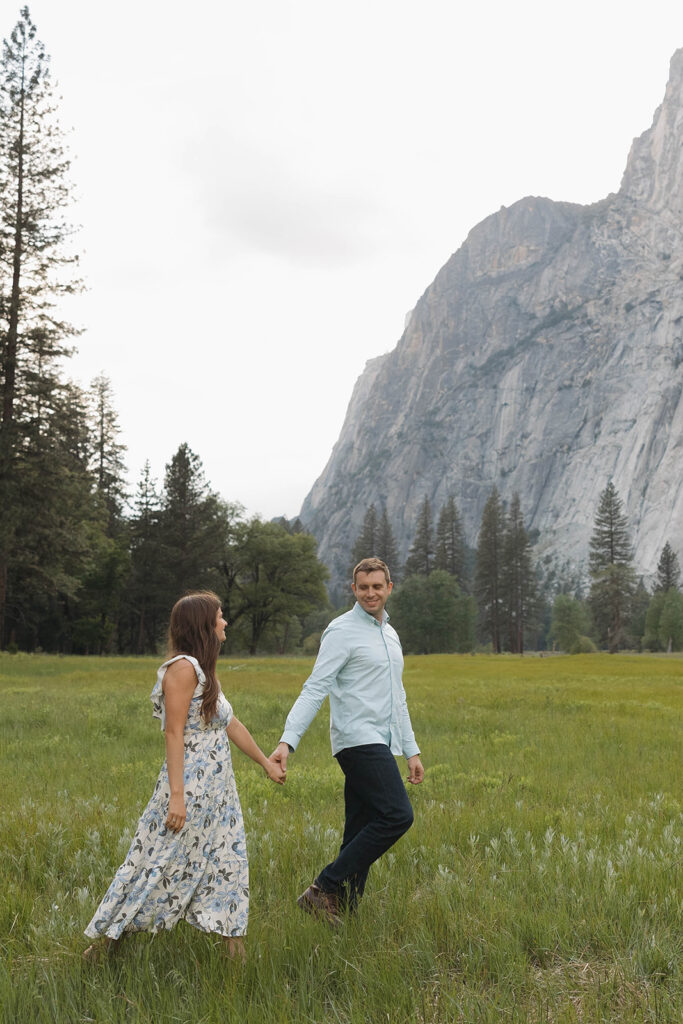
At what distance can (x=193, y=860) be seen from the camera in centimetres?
409

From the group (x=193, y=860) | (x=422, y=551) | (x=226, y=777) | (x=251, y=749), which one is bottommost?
(x=193, y=860)

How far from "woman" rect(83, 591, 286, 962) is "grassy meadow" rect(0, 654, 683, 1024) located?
0.21m

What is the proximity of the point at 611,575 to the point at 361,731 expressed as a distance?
8987cm

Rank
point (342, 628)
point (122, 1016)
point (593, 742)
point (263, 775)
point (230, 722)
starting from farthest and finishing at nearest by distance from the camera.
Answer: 1. point (593, 742)
2. point (263, 775)
3. point (342, 628)
4. point (230, 722)
5. point (122, 1016)

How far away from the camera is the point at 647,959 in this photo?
3814 millimetres

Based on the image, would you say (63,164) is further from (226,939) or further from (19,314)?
(226,939)

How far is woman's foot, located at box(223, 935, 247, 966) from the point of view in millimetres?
3859

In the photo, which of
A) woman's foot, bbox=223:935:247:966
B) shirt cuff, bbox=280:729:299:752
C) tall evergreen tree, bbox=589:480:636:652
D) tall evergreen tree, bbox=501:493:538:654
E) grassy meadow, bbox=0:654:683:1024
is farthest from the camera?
tall evergreen tree, bbox=501:493:538:654

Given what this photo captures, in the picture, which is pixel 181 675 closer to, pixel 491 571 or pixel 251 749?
pixel 251 749

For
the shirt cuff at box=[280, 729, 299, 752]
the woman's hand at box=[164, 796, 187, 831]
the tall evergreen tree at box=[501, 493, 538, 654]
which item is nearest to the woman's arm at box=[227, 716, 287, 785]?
the shirt cuff at box=[280, 729, 299, 752]

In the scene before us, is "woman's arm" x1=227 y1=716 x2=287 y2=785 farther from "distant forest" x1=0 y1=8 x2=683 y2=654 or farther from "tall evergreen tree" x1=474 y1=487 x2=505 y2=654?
"tall evergreen tree" x1=474 y1=487 x2=505 y2=654

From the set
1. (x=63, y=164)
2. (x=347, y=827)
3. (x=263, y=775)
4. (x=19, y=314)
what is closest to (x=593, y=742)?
(x=263, y=775)

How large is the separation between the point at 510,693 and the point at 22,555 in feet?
65.6

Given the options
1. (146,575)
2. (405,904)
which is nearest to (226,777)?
(405,904)
